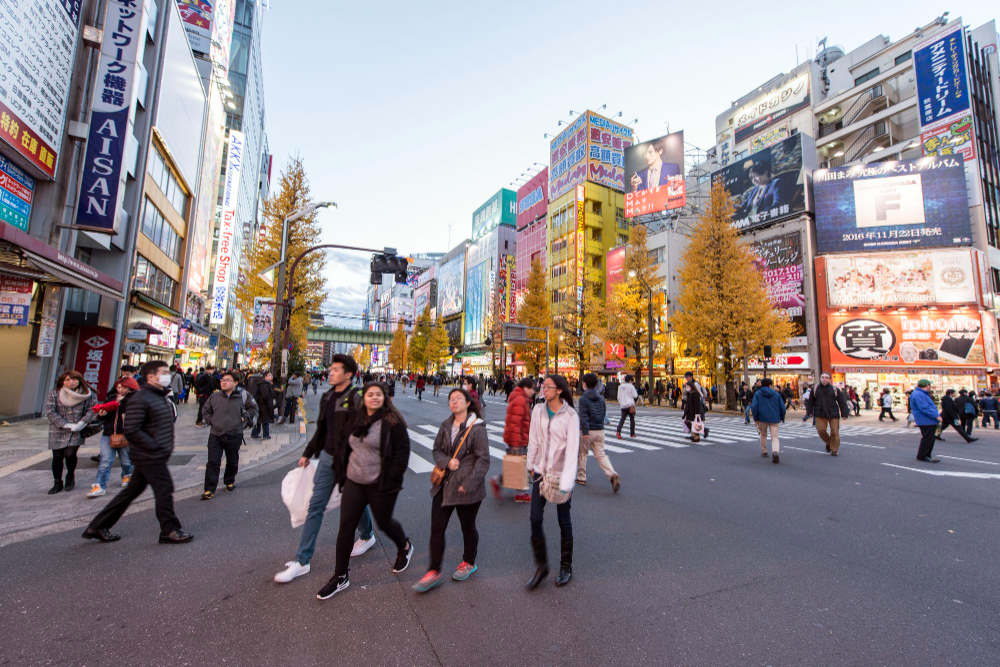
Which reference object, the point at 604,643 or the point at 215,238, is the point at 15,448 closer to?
the point at 604,643

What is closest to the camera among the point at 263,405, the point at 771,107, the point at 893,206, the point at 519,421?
the point at 519,421

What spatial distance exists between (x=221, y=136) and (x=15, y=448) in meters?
33.5

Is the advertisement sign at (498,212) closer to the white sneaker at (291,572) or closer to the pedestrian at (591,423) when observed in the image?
the pedestrian at (591,423)

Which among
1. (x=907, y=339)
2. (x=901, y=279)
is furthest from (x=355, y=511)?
(x=901, y=279)

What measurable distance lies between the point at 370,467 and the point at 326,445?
0.59m

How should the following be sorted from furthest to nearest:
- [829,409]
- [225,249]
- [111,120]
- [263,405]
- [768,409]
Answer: [225,249] < [111,120] < [263,405] < [829,409] < [768,409]

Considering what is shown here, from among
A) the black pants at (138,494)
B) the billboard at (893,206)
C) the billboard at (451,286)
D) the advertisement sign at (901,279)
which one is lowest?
the black pants at (138,494)

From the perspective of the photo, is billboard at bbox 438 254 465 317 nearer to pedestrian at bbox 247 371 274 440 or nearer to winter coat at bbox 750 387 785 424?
pedestrian at bbox 247 371 274 440

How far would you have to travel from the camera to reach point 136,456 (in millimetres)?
4324

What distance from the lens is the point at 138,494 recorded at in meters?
4.33

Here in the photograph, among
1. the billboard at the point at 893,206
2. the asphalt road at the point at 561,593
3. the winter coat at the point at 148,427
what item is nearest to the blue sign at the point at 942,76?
the billboard at the point at 893,206

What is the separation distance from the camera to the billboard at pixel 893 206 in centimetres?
2842

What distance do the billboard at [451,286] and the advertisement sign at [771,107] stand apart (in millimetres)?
51003

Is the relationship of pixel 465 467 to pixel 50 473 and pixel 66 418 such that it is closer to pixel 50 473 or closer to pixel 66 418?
pixel 66 418
